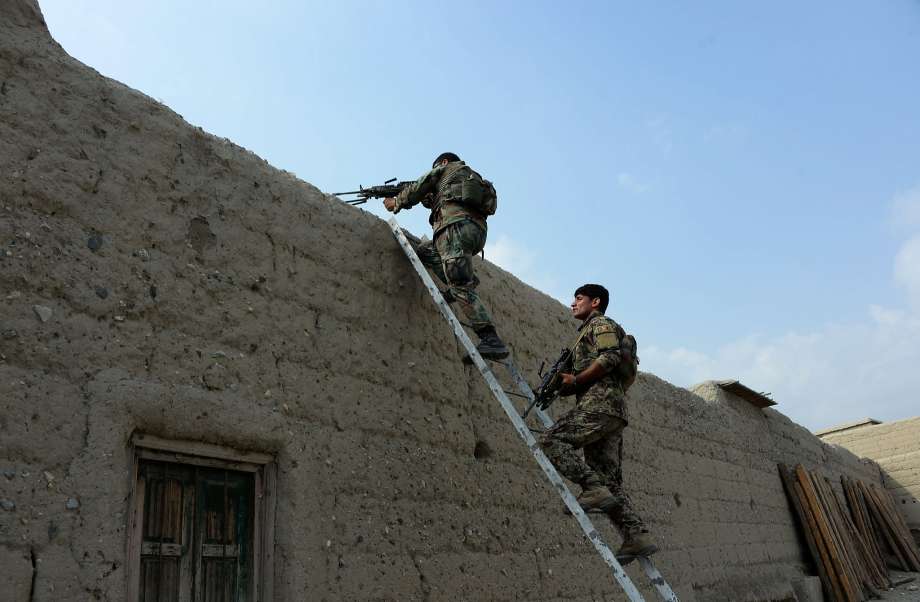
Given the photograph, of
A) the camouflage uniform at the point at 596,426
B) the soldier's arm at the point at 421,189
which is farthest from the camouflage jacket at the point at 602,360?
the soldier's arm at the point at 421,189

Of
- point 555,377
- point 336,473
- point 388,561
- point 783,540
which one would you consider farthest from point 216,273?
point 783,540

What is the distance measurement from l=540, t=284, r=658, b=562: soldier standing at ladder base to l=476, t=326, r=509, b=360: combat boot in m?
0.31

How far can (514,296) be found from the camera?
16.0 ft

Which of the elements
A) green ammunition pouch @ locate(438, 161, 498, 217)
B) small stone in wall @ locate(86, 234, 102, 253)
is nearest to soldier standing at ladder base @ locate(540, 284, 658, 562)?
green ammunition pouch @ locate(438, 161, 498, 217)

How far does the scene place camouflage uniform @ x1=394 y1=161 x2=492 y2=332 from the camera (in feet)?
12.7

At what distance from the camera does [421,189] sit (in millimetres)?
4125

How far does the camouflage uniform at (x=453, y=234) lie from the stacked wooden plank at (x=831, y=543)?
6766mm

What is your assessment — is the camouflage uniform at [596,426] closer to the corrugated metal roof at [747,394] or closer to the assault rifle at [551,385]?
the assault rifle at [551,385]

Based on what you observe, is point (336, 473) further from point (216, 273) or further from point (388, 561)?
point (216, 273)

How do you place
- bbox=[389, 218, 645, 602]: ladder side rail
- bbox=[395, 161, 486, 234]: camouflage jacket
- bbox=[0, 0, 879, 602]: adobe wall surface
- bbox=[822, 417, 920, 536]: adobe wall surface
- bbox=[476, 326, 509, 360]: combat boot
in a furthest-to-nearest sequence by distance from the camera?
bbox=[822, 417, 920, 536]: adobe wall surface → bbox=[395, 161, 486, 234]: camouflage jacket → bbox=[476, 326, 509, 360]: combat boot → bbox=[389, 218, 645, 602]: ladder side rail → bbox=[0, 0, 879, 602]: adobe wall surface

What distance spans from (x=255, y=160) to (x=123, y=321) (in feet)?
3.35

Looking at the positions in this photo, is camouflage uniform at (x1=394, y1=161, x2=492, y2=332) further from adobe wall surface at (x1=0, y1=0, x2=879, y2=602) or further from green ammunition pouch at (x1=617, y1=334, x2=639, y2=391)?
green ammunition pouch at (x1=617, y1=334, x2=639, y2=391)

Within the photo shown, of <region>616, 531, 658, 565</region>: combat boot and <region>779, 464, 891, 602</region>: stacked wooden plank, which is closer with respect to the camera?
<region>616, 531, 658, 565</region>: combat boot

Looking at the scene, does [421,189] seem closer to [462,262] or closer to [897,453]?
[462,262]
